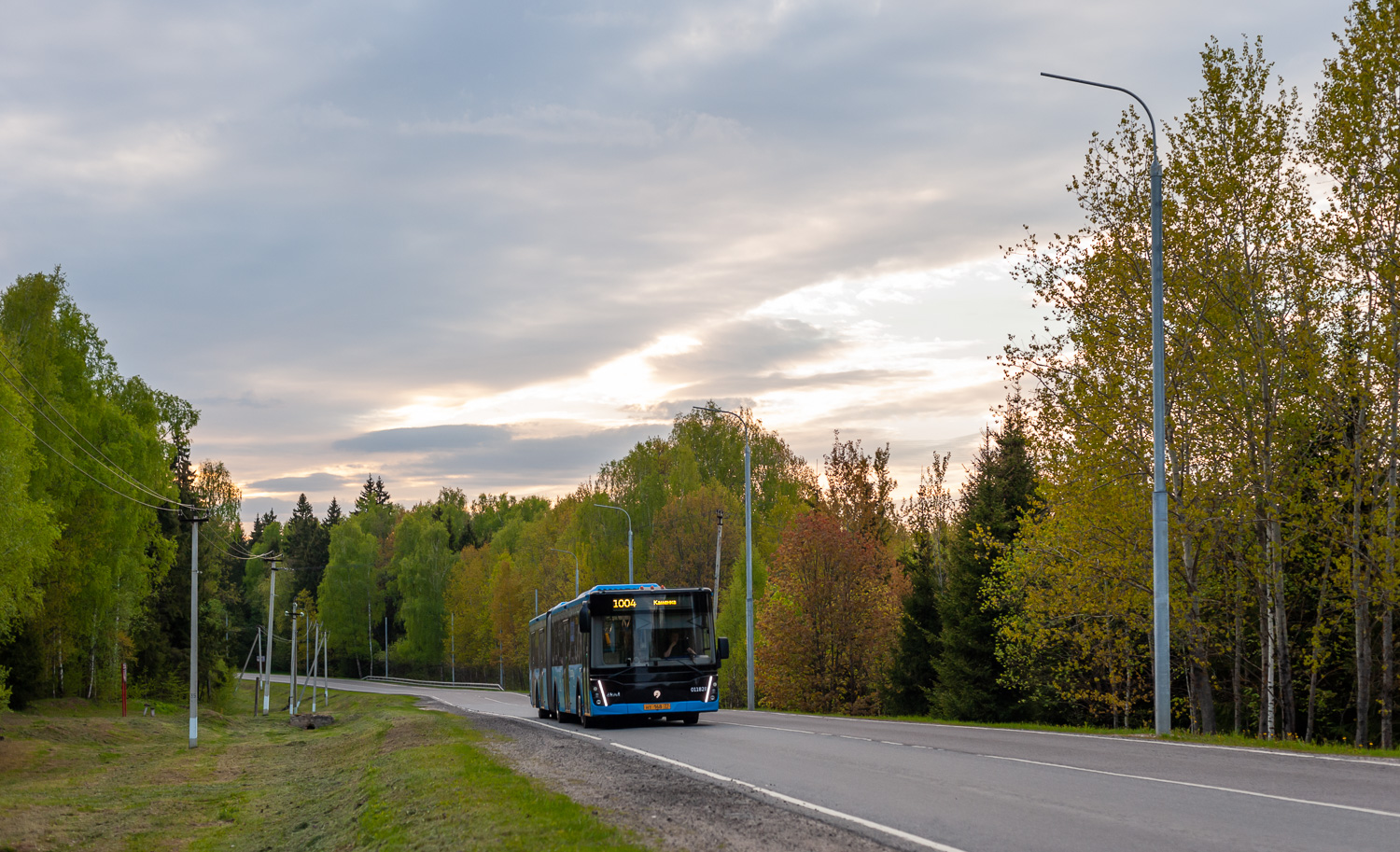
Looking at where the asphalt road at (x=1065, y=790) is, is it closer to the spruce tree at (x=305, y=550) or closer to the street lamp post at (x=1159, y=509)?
the street lamp post at (x=1159, y=509)

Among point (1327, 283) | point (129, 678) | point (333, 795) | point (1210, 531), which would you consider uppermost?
point (1327, 283)

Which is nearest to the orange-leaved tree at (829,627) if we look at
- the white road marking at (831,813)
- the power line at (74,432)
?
the power line at (74,432)

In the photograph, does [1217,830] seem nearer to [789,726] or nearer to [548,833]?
[548,833]

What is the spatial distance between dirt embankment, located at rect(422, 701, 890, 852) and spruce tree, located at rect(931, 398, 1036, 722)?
19510 mm

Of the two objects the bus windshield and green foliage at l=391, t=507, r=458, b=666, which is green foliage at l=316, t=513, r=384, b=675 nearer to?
green foliage at l=391, t=507, r=458, b=666

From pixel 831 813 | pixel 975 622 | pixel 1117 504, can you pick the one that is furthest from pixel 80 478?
pixel 831 813

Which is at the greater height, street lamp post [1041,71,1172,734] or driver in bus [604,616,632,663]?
street lamp post [1041,71,1172,734]

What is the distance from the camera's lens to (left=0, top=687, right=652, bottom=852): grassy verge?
1234 cm

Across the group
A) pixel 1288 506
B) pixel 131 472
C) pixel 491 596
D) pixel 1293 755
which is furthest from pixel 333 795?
pixel 491 596

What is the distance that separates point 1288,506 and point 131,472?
151 feet

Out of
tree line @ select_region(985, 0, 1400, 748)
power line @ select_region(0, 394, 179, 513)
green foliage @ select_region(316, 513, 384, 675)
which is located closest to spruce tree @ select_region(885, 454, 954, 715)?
tree line @ select_region(985, 0, 1400, 748)

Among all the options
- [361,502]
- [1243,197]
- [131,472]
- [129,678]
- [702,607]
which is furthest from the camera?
[361,502]

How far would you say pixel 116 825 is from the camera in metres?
20.6

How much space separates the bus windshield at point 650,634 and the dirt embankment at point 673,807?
232 inches
